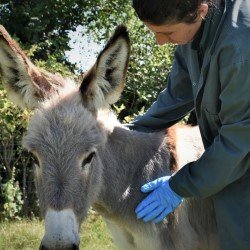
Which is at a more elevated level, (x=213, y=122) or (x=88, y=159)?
(x=213, y=122)

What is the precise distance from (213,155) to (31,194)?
207 inches

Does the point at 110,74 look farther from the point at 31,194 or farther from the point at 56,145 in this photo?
the point at 31,194

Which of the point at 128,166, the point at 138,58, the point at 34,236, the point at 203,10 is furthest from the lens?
the point at 138,58

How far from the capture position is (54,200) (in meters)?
2.81

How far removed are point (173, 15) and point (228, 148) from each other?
78 cm

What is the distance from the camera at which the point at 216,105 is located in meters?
2.98

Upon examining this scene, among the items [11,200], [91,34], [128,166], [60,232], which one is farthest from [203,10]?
[91,34]

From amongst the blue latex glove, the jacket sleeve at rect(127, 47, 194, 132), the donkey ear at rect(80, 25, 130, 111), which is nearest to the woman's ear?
the donkey ear at rect(80, 25, 130, 111)

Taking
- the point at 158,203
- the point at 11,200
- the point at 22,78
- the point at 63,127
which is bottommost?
the point at 11,200

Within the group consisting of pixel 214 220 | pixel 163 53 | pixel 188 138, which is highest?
pixel 188 138

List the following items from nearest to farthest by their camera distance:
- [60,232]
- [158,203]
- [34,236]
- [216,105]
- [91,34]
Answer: [60,232] → [216,105] → [158,203] → [34,236] → [91,34]

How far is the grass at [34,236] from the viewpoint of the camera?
238 inches

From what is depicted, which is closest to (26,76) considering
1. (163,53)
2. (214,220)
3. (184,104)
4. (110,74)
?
(110,74)

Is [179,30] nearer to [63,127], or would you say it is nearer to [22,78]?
[63,127]
